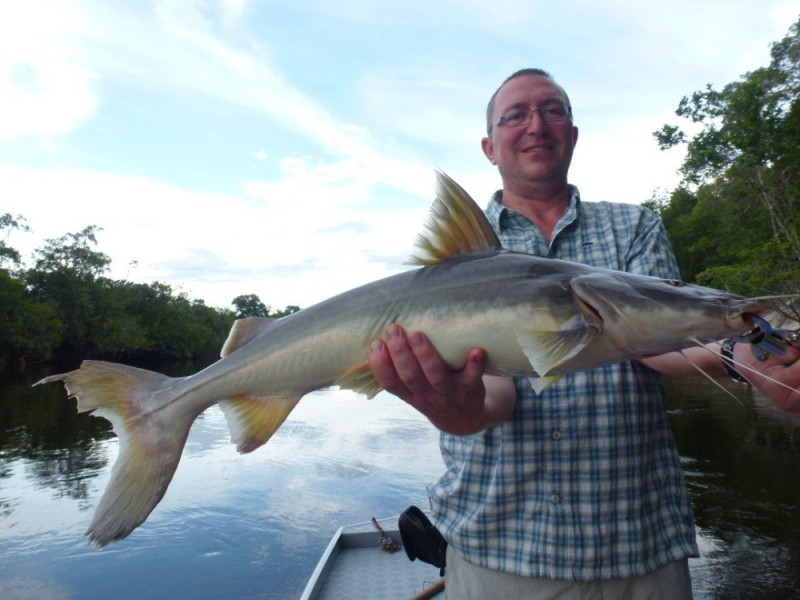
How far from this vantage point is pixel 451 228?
2504mm

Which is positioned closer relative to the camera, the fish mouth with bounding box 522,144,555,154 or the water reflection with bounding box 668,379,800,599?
the fish mouth with bounding box 522,144,555,154

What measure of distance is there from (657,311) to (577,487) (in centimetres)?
92

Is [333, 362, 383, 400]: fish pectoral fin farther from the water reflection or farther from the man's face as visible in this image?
the water reflection

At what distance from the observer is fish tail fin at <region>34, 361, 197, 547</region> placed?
2414 millimetres

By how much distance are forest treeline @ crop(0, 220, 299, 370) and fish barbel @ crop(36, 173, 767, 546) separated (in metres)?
67.6

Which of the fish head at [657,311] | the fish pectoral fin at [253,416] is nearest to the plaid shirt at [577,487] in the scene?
the fish head at [657,311]

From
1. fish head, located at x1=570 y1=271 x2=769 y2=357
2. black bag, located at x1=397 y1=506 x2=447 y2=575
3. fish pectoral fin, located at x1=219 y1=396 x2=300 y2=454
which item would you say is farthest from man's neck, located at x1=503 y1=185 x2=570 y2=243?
black bag, located at x1=397 y1=506 x2=447 y2=575

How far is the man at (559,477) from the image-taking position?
2492mm

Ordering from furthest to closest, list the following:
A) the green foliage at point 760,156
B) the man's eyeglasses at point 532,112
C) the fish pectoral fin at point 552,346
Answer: the green foliage at point 760,156, the man's eyeglasses at point 532,112, the fish pectoral fin at point 552,346

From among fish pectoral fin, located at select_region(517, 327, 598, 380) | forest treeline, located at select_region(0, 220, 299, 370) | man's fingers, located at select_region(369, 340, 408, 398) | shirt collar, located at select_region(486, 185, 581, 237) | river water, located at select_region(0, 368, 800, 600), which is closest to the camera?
fish pectoral fin, located at select_region(517, 327, 598, 380)

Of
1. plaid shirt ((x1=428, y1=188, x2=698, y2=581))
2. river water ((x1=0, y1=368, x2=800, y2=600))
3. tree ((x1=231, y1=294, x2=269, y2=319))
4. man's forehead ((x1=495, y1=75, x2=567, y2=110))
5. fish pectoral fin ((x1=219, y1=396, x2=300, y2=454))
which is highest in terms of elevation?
tree ((x1=231, y1=294, x2=269, y2=319))

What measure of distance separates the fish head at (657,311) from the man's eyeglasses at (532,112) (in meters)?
1.25

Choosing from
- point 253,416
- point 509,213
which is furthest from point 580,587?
point 509,213

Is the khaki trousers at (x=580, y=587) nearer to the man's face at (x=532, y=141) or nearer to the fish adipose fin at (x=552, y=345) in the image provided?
the fish adipose fin at (x=552, y=345)
